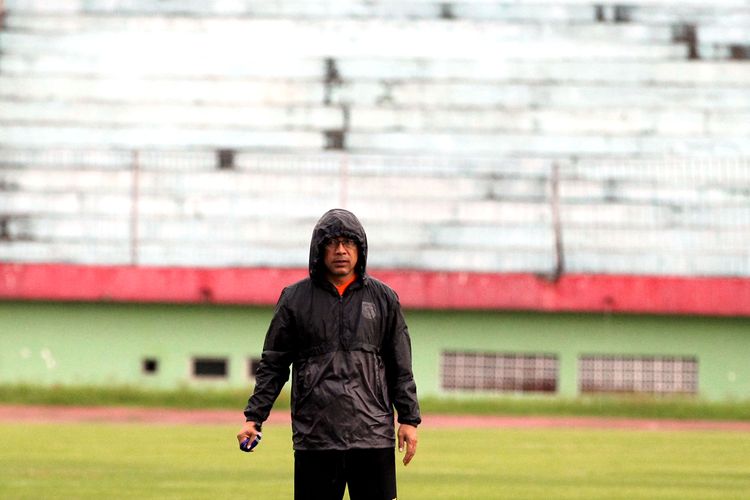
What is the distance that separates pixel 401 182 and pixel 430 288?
178 centimetres

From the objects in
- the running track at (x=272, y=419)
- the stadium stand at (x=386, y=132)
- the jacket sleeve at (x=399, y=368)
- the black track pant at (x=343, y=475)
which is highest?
the stadium stand at (x=386, y=132)

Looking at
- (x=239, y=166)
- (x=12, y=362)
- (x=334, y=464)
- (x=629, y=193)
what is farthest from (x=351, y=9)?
(x=334, y=464)

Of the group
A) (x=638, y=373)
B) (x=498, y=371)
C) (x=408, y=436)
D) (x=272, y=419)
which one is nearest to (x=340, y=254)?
(x=408, y=436)

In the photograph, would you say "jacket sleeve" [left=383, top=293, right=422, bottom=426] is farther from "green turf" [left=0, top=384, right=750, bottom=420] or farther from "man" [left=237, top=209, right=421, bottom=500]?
"green turf" [left=0, top=384, right=750, bottom=420]

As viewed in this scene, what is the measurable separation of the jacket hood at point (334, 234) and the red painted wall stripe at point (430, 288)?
13231 millimetres

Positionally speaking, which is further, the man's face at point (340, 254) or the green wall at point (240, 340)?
the green wall at point (240, 340)

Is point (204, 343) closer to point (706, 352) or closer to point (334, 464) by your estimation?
point (706, 352)

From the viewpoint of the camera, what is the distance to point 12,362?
67.6ft

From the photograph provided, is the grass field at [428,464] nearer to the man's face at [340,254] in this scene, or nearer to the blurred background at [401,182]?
the blurred background at [401,182]

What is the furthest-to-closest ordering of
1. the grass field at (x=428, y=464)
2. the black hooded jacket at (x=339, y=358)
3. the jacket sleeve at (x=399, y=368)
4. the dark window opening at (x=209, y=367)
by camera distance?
the dark window opening at (x=209, y=367)
the grass field at (x=428, y=464)
the jacket sleeve at (x=399, y=368)
the black hooded jacket at (x=339, y=358)

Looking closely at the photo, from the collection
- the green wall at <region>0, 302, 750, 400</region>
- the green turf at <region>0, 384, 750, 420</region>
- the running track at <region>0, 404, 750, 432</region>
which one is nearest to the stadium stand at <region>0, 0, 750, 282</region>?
the green wall at <region>0, 302, 750, 400</region>

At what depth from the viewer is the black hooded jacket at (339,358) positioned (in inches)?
265

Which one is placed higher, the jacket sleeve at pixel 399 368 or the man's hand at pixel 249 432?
the jacket sleeve at pixel 399 368

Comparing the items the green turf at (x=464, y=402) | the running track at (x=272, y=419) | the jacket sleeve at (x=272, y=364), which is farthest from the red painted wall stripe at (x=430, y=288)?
the jacket sleeve at (x=272, y=364)
